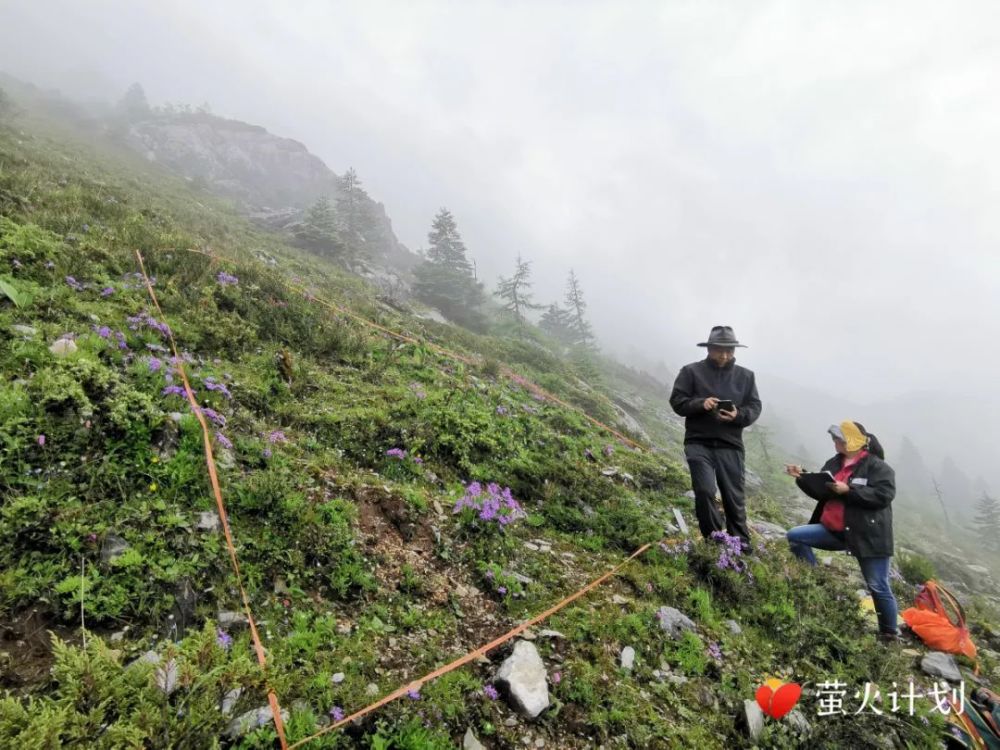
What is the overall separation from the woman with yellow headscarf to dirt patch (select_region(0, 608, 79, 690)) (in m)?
7.33

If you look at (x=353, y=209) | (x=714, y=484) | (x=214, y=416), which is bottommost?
(x=214, y=416)

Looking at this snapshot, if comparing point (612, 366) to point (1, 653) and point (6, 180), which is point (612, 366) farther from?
point (1, 653)

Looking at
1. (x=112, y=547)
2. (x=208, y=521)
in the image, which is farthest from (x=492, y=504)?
(x=112, y=547)

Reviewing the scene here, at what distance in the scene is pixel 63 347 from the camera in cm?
479

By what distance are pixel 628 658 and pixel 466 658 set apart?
1542 mm

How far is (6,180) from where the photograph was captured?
29.5 ft

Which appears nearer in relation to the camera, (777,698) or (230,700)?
(230,700)

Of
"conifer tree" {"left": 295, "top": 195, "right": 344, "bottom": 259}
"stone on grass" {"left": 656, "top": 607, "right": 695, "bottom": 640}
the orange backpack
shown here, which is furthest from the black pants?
"conifer tree" {"left": 295, "top": 195, "right": 344, "bottom": 259}

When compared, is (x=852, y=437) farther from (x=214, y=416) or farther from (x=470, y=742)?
(x=214, y=416)

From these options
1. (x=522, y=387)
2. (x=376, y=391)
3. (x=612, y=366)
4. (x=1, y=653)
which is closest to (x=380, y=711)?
(x=1, y=653)

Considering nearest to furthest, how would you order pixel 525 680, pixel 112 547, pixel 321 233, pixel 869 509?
pixel 112 547 < pixel 525 680 < pixel 869 509 < pixel 321 233

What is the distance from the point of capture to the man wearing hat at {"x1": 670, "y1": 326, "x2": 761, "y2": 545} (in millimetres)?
6195

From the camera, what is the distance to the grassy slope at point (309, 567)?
9.60ft

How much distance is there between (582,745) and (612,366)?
44.5m
